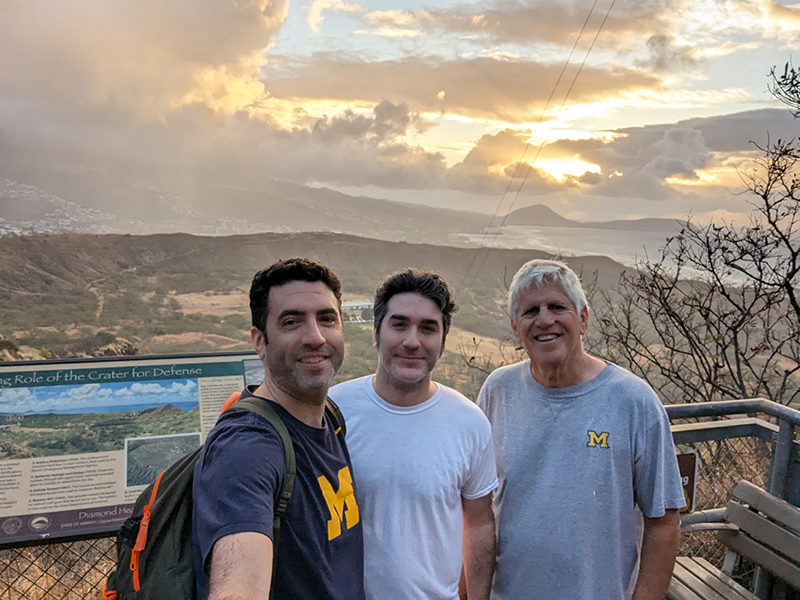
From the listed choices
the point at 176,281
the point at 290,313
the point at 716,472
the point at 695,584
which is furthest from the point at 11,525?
the point at 176,281

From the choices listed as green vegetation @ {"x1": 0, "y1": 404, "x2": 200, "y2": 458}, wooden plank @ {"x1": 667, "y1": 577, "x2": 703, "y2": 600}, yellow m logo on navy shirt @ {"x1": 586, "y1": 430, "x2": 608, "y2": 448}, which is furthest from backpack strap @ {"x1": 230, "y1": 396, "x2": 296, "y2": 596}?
wooden plank @ {"x1": 667, "y1": 577, "x2": 703, "y2": 600}

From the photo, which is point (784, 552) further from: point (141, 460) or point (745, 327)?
point (745, 327)

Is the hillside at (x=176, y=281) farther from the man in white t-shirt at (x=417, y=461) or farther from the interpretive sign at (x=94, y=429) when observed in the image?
the man in white t-shirt at (x=417, y=461)

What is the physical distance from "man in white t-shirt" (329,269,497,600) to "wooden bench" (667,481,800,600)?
5.50 feet

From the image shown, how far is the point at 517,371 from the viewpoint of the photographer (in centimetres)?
255

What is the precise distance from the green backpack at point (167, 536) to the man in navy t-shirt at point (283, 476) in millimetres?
29

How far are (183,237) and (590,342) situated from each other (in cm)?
2740

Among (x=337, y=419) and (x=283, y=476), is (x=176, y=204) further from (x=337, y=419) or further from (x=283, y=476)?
(x=283, y=476)

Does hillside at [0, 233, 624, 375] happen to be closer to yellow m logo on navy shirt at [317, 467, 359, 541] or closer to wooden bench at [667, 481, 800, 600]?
wooden bench at [667, 481, 800, 600]

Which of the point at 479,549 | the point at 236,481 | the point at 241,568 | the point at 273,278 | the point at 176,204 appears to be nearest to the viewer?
the point at 241,568

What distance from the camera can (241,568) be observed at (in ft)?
4.13

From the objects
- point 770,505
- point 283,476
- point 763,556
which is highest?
point 283,476

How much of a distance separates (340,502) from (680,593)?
7.93 feet

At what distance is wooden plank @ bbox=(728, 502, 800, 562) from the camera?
3.10 metres
